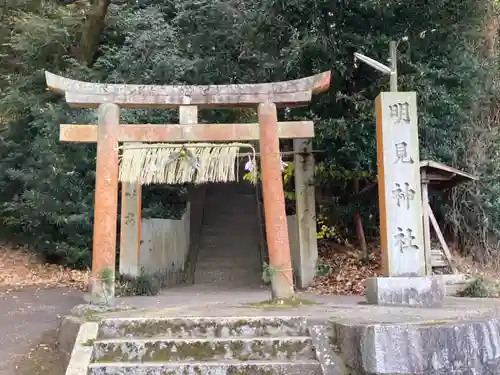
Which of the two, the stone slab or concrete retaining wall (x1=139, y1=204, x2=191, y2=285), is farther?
concrete retaining wall (x1=139, y1=204, x2=191, y2=285)

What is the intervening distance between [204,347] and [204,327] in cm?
28

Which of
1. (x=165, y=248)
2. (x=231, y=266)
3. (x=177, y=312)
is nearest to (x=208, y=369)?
(x=177, y=312)

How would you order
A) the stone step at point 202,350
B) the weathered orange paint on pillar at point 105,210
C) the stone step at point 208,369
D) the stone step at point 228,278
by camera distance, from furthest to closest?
the stone step at point 228,278, the weathered orange paint on pillar at point 105,210, the stone step at point 202,350, the stone step at point 208,369

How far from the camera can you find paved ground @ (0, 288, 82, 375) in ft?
21.2

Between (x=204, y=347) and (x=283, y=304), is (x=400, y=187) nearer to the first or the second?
(x=283, y=304)

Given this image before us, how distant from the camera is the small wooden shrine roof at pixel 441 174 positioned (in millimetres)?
9250

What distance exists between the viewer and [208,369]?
515 centimetres

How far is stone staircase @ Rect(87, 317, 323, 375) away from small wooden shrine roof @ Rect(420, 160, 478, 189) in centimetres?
469

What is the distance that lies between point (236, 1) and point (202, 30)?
1.18 meters

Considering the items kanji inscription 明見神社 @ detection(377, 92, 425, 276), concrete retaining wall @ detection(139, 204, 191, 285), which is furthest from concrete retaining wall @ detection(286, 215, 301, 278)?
kanji inscription 明見神社 @ detection(377, 92, 425, 276)

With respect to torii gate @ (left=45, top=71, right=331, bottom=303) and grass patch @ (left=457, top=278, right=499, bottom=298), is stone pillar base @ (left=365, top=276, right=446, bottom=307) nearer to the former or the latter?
torii gate @ (left=45, top=71, right=331, bottom=303)

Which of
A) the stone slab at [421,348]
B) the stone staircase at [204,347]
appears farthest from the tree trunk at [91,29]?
the stone slab at [421,348]

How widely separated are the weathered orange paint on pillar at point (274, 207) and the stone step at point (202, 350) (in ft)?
5.74

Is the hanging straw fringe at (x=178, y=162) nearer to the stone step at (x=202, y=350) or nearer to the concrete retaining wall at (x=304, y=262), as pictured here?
the stone step at (x=202, y=350)
